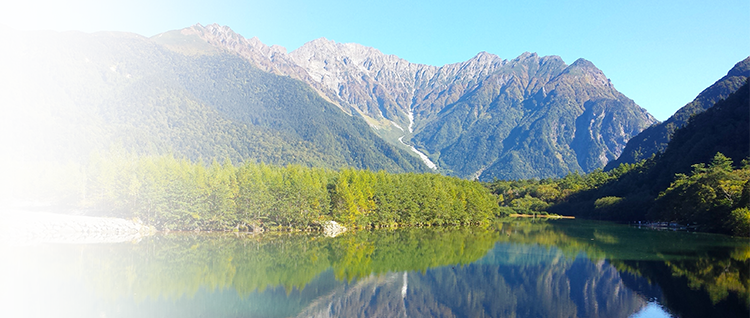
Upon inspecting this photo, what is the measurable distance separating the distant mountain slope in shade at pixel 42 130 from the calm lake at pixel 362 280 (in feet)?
359

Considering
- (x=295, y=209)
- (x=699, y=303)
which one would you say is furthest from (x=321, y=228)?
(x=699, y=303)

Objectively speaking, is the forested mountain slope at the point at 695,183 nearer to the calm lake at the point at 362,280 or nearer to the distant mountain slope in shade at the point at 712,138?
the distant mountain slope in shade at the point at 712,138

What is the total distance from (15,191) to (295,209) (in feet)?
167

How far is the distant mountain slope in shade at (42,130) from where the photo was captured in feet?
518

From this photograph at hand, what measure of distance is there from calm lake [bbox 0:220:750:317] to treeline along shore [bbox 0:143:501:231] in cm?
926

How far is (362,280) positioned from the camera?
1506 inches

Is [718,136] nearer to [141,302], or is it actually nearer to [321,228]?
[321,228]

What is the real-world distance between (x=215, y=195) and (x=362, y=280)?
3612cm

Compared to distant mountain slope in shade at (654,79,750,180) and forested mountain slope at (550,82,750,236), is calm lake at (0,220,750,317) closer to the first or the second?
forested mountain slope at (550,82,750,236)

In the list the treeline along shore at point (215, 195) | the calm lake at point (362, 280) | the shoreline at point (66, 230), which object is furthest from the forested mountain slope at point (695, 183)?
the shoreline at point (66, 230)

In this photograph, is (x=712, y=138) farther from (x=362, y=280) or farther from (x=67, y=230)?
(x=67, y=230)

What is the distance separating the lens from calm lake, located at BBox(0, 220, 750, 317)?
2888 cm

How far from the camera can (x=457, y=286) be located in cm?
3684

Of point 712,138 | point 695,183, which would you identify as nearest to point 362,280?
point 695,183
